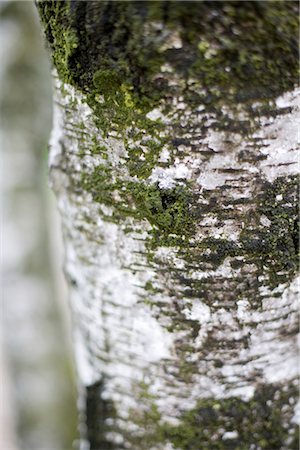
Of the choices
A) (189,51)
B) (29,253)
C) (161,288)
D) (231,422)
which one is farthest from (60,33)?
(29,253)

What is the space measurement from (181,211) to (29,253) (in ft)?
6.59

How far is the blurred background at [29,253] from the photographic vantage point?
95.4 inches

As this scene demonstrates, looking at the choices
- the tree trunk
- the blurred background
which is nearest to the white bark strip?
the tree trunk

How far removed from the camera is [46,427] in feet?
9.37

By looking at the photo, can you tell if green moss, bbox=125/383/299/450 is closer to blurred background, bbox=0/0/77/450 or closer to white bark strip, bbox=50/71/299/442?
white bark strip, bbox=50/71/299/442

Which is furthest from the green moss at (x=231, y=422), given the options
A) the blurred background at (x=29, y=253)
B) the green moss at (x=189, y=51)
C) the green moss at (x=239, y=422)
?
the blurred background at (x=29, y=253)

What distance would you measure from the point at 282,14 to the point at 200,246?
32cm

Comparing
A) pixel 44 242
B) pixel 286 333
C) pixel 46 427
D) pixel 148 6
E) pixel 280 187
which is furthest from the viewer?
pixel 46 427

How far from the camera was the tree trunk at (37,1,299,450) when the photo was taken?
0.62 meters

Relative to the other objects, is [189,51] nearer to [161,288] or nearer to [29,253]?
[161,288]

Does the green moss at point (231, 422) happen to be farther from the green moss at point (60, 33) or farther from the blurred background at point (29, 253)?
the blurred background at point (29, 253)

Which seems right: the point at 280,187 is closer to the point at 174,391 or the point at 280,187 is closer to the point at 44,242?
the point at 174,391

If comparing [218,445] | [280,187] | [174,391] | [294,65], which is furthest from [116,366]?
[294,65]

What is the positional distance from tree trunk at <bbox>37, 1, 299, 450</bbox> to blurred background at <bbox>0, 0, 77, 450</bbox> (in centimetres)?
140
